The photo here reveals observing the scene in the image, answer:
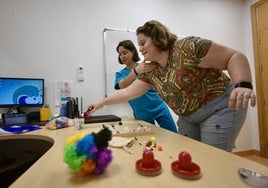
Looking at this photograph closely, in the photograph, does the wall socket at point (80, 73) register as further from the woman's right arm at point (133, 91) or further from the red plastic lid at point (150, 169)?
the red plastic lid at point (150, 169)

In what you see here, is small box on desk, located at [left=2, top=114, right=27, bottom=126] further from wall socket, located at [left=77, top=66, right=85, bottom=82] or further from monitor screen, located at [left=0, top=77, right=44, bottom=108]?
wall socket, located at [left=77, top=66, right=85, bottom=82]

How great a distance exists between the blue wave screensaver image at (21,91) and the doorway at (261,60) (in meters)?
2.99

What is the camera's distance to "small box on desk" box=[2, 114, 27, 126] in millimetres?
1764

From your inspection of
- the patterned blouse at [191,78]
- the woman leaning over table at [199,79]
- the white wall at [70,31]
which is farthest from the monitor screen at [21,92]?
the patterned blouse at [191,78]

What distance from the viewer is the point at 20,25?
2158 mm

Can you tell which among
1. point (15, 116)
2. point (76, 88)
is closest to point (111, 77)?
point (76, 88)

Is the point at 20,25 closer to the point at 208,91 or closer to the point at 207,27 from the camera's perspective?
the point at 208,91

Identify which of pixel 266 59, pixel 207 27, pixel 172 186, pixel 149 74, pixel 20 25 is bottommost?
pixel 172 186

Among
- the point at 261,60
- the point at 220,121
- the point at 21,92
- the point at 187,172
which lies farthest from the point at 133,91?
the point at 261,60

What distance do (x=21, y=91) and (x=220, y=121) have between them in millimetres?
1918

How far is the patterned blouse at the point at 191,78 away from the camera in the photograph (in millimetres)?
946

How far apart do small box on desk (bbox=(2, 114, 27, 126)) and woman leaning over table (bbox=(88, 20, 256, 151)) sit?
4.53ft

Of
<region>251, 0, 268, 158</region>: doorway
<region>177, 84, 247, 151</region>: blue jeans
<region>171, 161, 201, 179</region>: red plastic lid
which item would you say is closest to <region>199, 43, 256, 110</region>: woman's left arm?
<region>177, 84, 247, 151</region>: blue jeans

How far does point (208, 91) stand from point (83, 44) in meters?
Result: 1.77
